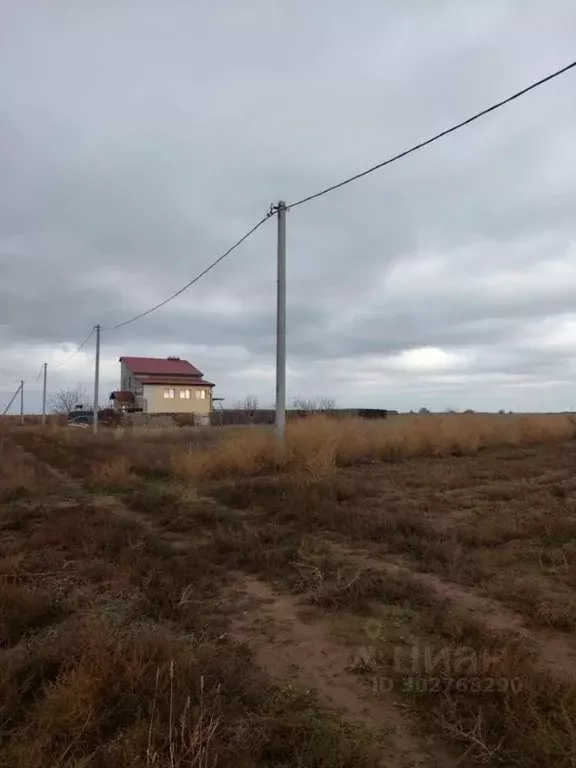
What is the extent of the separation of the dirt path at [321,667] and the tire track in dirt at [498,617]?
1.08 meters

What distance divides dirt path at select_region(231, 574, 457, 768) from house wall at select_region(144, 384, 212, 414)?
54027 millimetres

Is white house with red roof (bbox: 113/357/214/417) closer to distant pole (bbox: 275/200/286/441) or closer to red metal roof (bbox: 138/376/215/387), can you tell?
red metal roof (bbox: 138/376/215/387)

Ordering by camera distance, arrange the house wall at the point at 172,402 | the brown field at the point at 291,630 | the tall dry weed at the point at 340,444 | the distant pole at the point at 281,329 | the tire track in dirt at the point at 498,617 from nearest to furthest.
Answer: the brown field at the point at 291,630 → the tire track in dirt at the point at 498,617 → the tall dry weed at the point at 340,444 → the distant pole at the point at 281,329 → the house wall at the point at 172,402

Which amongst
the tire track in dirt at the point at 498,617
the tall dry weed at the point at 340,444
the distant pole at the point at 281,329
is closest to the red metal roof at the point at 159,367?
the tall dry weed at the point at 340,444

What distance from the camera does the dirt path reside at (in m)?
2.82

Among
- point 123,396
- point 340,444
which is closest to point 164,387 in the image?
point 123,396

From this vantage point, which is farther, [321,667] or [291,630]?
[291,630]

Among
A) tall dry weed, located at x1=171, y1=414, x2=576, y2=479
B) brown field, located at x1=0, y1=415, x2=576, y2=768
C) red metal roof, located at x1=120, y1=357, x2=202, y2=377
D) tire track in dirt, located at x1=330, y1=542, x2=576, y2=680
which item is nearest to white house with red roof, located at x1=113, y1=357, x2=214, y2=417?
red metal roof, located at x1=120, y1=357, x2=202, y2=377

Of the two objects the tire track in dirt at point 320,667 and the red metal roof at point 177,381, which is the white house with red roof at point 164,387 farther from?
the tire track in dirt at point 320,667

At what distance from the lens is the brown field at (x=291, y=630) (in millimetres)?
2768

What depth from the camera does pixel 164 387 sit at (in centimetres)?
5844

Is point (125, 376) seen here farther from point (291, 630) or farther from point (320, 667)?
point (320, 667)

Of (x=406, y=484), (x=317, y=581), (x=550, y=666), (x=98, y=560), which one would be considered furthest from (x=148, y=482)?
(x=550, y=666)

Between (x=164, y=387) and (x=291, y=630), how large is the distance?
182 feet
